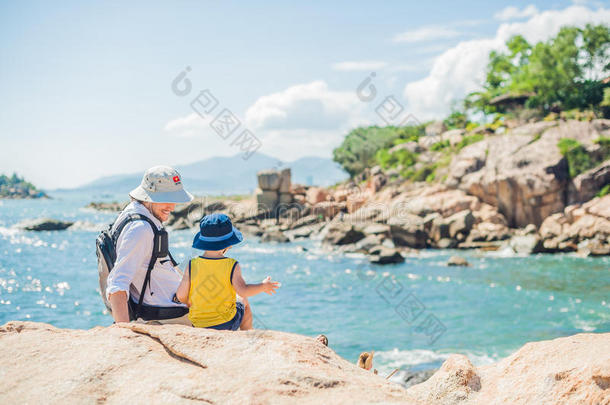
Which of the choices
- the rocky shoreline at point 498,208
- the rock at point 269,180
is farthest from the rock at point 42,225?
the rock at point 269,180

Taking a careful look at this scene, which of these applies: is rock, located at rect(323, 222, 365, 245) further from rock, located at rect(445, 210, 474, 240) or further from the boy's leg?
the boy's leg

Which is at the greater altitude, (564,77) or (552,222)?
(564,77)

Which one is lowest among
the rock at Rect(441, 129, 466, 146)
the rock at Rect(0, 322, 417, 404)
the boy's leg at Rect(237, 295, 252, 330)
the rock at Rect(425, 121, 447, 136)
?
the boy's leg at Rect(237, 295, 252, 330)

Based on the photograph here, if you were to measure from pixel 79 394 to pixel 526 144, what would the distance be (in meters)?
32.4

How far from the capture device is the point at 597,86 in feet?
132

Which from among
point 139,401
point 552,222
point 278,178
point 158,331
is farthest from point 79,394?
point 278,178

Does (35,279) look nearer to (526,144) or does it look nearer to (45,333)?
(45,333)

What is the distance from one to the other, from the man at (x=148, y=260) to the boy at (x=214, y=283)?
0.54 ft

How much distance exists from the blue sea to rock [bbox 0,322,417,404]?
6038mm

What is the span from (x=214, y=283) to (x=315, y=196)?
1488 inches

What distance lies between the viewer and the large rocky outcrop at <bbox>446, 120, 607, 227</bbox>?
93.1 feet

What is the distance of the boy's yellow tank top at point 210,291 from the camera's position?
166 inches

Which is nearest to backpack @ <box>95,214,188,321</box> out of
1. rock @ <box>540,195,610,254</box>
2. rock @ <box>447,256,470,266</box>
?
rock @ <box>447,256,470,266</box>

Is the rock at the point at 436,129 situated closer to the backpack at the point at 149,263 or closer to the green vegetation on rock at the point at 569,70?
the green vegetation on rock at the point at 569,70
